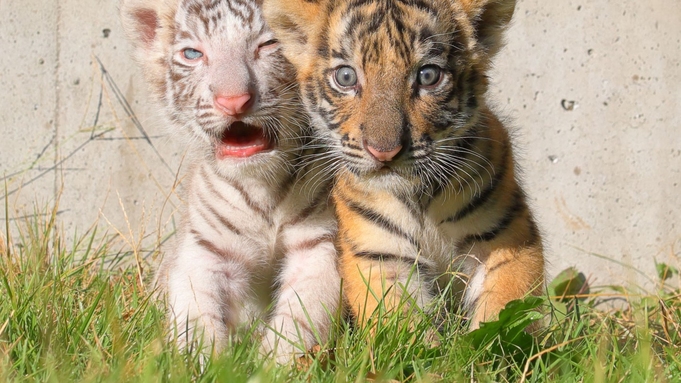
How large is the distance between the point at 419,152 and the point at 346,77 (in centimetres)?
42

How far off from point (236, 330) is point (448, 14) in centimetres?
145

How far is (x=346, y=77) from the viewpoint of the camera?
324 cm

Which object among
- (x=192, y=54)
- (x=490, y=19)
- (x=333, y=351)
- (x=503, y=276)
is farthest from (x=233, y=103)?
(x=503, y=276)

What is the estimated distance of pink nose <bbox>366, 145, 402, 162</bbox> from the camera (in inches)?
118

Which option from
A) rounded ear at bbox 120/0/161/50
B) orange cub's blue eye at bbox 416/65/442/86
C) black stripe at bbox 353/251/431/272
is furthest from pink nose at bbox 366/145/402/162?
rounded ear at bbox 120/0/161/50

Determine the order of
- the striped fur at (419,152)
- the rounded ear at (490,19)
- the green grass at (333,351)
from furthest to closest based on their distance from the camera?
the rounded ear at (490,19) → the striped fur at (419,152) → the green grass at (333,351)

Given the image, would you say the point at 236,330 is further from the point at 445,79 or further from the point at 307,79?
the point at 445,79

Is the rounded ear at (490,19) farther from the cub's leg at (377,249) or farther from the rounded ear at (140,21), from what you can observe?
the rounded ear at (140,21)

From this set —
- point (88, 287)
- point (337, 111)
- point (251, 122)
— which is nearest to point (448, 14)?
point (337, 111)

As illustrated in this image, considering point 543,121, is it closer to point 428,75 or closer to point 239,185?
point 428,75

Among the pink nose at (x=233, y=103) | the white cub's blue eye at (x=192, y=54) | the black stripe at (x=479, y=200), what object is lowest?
the black stripe at (x=479, y=200)

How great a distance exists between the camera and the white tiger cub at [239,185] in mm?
3234

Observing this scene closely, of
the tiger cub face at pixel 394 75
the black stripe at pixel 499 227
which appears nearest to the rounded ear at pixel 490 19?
the tiger cub face at pixel 394 75

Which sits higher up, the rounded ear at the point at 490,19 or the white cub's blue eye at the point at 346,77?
the rounded ear at the point at 490,19
